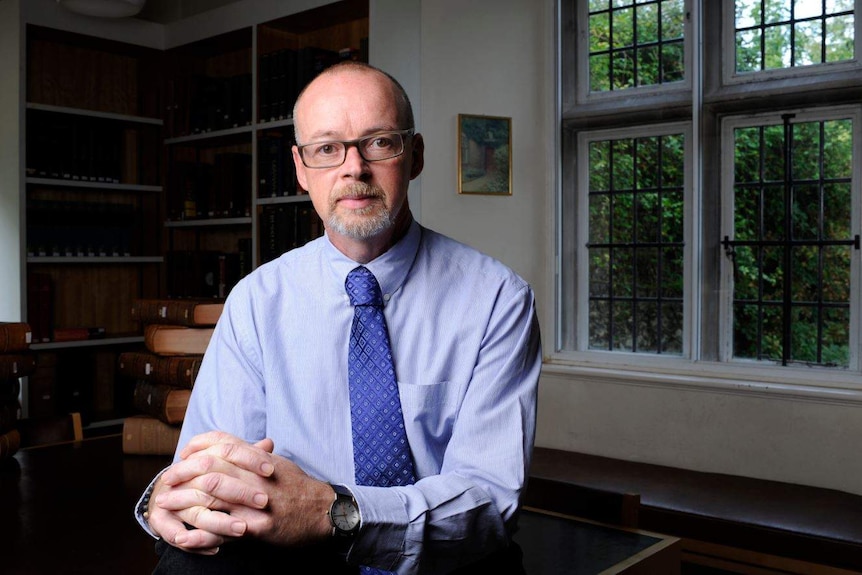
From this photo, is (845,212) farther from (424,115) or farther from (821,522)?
(424,115)

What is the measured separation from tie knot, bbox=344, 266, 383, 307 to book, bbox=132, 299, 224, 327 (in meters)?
1.01

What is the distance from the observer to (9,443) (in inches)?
84.7

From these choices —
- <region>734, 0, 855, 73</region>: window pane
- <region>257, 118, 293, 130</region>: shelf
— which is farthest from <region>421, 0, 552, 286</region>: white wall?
<region>734, 0, 855, 73</region>: window pane

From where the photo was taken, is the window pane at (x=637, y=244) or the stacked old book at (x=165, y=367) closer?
the stacked old book at (x=165, y=367)

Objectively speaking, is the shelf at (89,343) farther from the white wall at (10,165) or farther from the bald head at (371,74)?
the bald head at (371,74)

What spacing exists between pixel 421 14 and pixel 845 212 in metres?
2.06

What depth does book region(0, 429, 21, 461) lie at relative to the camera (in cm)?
213

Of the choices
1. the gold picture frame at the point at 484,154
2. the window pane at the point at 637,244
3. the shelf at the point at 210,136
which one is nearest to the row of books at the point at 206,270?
the shelf at the point at 210,136

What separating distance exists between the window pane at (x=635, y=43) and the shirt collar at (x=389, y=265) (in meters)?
2.60

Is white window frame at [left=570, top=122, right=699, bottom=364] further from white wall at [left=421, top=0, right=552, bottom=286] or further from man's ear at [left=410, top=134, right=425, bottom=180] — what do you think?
man's ear at [left=410, top=134, right=425, bottom=180]

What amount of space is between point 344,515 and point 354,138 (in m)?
0.66

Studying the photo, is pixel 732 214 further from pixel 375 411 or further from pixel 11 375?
pixel 11 375

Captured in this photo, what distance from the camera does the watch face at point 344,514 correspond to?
1.19 m

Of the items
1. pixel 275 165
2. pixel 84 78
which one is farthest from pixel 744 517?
pixel 84 78
